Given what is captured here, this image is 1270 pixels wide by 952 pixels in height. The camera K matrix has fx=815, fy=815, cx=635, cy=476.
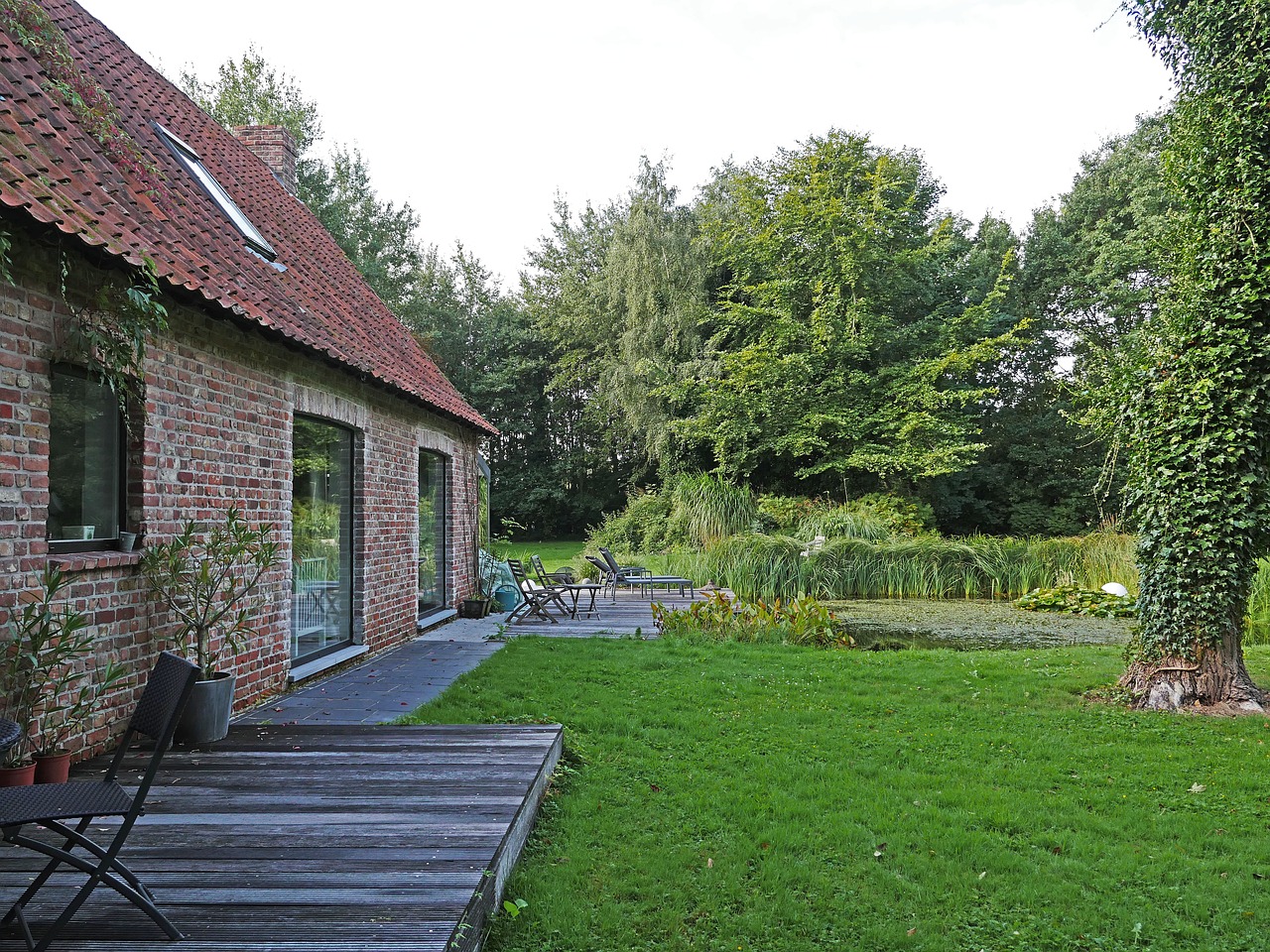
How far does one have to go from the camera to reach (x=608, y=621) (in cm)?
1070

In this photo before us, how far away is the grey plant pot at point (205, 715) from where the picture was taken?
4.30 metres

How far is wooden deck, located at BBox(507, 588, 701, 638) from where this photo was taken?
9617 mm

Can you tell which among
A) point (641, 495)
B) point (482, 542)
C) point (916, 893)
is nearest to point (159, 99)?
point (482, 542)

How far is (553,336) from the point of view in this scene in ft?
84.3

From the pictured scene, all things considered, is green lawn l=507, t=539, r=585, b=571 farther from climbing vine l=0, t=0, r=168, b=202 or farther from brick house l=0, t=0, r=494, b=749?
climbing vine l=0, t=0, r=168, b=202

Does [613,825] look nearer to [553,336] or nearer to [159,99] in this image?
[159,99]

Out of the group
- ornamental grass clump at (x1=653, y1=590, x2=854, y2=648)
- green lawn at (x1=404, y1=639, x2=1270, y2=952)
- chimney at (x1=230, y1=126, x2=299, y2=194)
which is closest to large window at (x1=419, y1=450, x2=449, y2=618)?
ornamental grass clump at (x1=653, y1=590, x2=854, y2=648)

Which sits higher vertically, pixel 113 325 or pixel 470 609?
pixel 113 325

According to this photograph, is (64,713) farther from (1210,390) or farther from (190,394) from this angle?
(1210,390)

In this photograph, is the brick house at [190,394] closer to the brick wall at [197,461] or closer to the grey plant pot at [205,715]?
the brick wall at [197,461]

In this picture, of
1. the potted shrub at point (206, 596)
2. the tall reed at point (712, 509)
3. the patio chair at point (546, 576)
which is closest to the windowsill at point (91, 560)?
the potted shrub at point (206, 596)

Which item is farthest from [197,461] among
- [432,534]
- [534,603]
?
[534,603]

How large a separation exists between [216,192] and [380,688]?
14.7 feet

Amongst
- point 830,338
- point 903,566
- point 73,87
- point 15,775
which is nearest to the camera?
point 15,775
